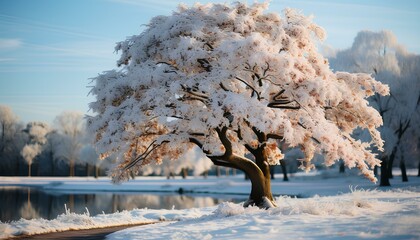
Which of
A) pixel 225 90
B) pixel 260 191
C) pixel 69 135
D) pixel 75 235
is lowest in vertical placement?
pixel 75 235

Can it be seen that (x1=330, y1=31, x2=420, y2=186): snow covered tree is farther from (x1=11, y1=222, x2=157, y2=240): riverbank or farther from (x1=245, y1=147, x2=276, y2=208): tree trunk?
(x1=11, y1=222, x2=157, y2=240): riverbank

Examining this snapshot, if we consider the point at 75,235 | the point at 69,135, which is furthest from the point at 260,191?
the point at 69,135

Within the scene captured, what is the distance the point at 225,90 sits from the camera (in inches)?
590

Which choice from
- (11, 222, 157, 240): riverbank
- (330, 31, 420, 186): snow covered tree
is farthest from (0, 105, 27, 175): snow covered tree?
(11, 222, 157, 240): riverbank

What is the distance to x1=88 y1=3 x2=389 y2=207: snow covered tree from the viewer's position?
45.5 ft

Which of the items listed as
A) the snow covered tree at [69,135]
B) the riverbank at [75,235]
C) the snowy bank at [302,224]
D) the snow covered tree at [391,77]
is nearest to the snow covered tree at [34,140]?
the snow covered tree at [69,135]

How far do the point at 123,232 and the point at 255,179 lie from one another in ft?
18.2

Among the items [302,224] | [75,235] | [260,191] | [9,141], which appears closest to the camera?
[302,224]

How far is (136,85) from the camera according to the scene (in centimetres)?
1452

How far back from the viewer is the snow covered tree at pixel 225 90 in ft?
45.5

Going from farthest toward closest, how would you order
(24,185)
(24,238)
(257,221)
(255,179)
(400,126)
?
(24,185) < (400,126) < (255,179) < (24,238) < (257,221)

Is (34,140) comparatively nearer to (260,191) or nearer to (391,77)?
(391,77)

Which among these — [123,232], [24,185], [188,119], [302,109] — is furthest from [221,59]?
[24,185]

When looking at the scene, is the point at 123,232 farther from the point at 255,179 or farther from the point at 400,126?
the point at 400,126
